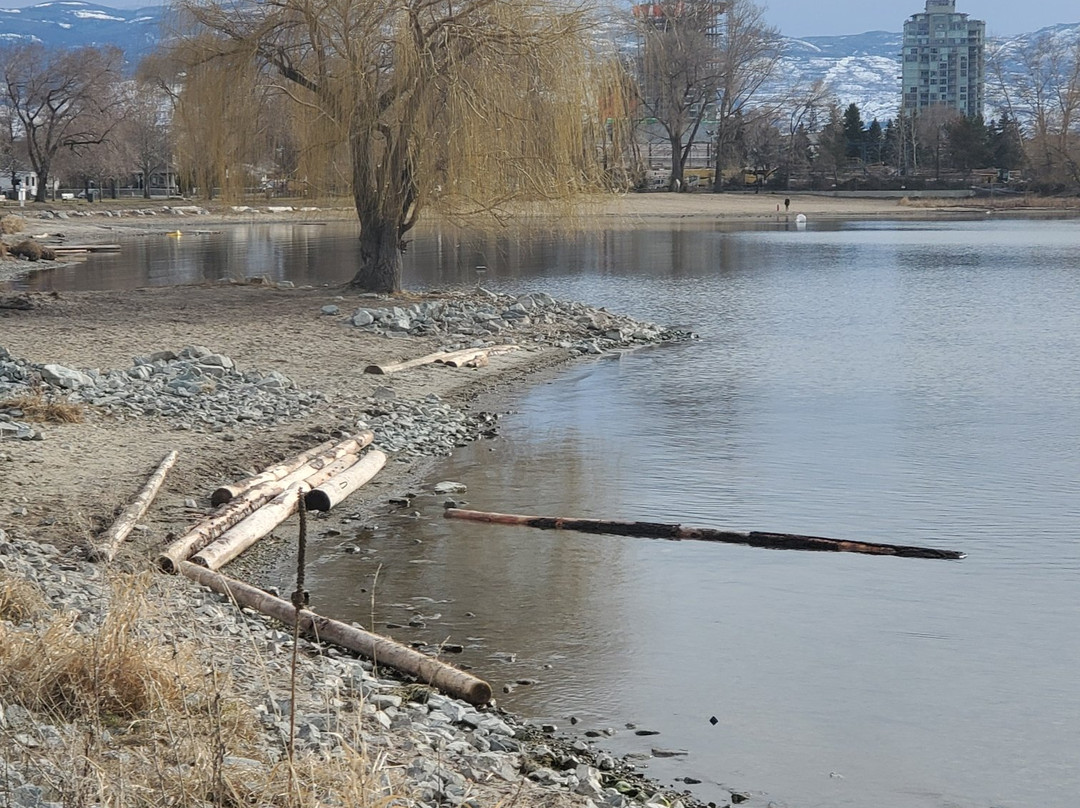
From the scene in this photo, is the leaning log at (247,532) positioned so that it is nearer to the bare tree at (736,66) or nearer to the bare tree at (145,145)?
the bare tree at (145,145)

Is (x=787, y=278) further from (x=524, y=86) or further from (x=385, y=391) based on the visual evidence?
(x=385, y=391)

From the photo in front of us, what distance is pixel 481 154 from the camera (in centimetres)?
2633

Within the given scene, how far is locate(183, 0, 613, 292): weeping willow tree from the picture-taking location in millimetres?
25734

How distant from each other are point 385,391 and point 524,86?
9700 millimetres

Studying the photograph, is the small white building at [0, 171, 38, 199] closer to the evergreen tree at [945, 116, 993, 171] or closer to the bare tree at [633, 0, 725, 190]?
the bare tree at [633, 0, 725, 190]

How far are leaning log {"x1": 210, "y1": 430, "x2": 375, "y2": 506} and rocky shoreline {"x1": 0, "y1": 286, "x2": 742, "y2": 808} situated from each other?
0.31 meters

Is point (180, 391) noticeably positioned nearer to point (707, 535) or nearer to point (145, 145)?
point (707, 535)

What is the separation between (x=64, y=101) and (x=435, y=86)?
232 feet

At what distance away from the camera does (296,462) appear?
44.5 feet

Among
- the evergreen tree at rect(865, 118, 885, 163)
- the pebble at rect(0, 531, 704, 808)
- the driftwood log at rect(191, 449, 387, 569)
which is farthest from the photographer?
the evergreen tree at rect(865, 118, 885, 163)

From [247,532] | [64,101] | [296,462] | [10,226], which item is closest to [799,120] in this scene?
[64,101]

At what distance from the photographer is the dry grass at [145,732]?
5.24 m

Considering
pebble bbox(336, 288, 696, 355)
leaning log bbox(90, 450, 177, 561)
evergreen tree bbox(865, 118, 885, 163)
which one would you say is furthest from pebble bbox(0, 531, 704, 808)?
evergreen tree bbox(865, 118, 885, 163)

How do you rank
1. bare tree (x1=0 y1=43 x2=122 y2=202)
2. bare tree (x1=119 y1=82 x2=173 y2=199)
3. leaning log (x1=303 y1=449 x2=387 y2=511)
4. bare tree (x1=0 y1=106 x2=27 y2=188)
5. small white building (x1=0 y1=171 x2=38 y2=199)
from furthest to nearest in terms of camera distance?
small white building (x1=0 y1=171 x2=38 y2=199), bare tree (x1=0 y1=106 x2=27 y2=188), bare tree (x1=119 y1=82 x2=173 y2=199), bare tree (x1=0 y1=43 x2=122 y2=202), leaning log (x1=303 y1=449 x2=387 y2=511)
